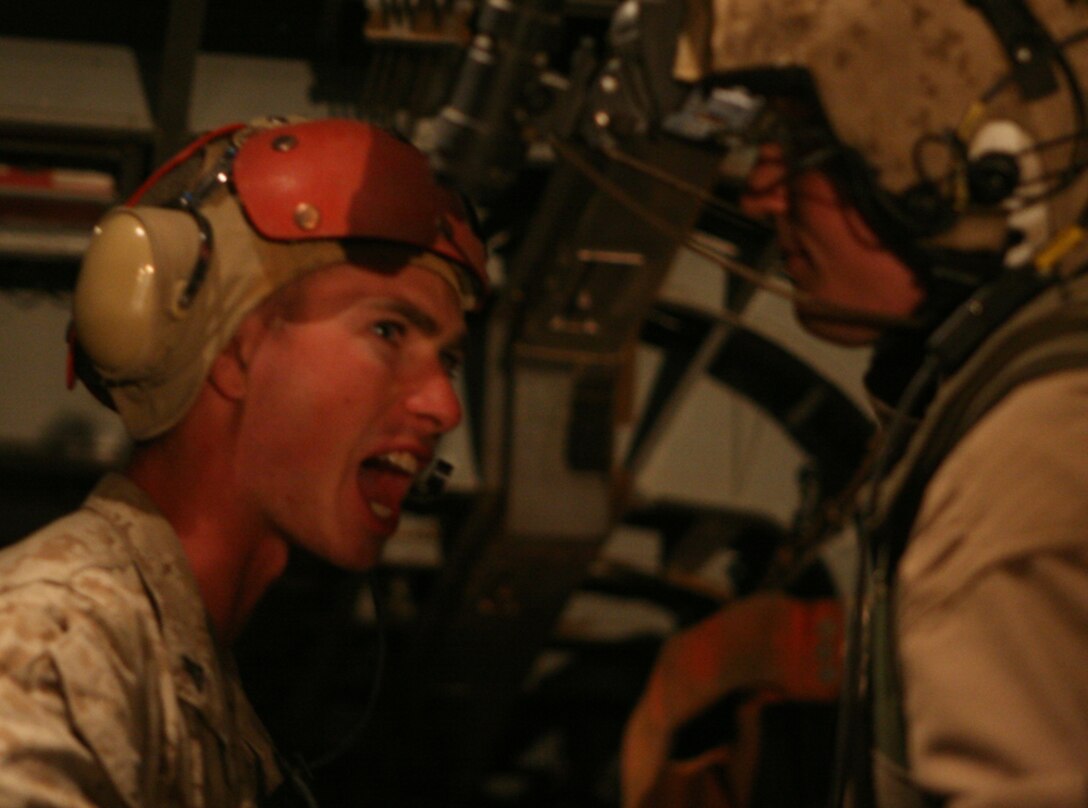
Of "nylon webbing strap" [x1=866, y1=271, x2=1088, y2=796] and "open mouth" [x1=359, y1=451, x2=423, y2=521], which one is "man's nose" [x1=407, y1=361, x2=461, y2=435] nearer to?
"open mouth" [x1=359, y1=451, x2=423, y2=521]

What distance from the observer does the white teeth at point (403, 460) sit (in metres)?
1.96

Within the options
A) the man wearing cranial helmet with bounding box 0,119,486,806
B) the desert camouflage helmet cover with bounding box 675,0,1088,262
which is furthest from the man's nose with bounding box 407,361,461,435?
the desert camouflage helmet cover with bounding box 675,0,1088,262

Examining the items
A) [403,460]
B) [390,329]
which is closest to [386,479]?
[403,460]

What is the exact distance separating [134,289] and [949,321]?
0.96 metres

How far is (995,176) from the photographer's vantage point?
1.52 metres

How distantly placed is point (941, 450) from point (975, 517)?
22 centimetres

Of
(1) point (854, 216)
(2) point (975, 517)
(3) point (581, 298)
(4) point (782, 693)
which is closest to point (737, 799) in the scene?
(4) point (782, 693)

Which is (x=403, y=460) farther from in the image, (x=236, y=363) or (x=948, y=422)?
(x=948, y=422)

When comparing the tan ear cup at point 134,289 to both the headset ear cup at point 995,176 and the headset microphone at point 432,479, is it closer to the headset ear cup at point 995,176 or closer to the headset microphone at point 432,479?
the headset microphone at point 432,479

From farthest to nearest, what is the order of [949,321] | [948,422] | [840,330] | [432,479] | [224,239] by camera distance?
[432,479] < [224,239] < [840,330] < [949,321] < [948,422]

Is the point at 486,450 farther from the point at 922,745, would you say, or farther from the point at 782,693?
the point at 922,745

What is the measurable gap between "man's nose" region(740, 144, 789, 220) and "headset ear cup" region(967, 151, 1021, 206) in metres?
0.30

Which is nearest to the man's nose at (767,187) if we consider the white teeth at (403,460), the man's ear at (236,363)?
the white teeth at (403,460)

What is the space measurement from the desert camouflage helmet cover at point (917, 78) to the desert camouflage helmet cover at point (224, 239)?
514 mm
